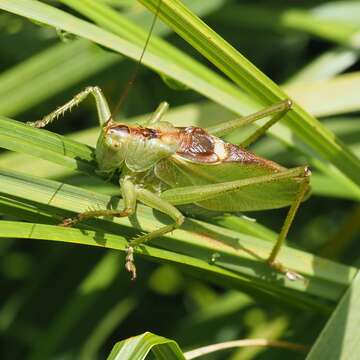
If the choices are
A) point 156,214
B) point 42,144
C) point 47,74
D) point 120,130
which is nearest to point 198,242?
point 156,214

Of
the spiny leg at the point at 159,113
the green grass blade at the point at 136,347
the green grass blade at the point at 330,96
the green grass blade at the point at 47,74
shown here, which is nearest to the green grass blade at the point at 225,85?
the spiny leg at the point at 159,113

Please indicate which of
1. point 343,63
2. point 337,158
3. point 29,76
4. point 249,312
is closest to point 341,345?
point 337,158

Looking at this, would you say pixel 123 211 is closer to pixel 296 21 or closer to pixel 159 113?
pixel 159 113

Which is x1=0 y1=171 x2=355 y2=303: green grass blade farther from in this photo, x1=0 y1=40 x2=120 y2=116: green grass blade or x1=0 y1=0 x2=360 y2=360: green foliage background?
x1=0 y1=40 x2=120 y2=116: green grass blade

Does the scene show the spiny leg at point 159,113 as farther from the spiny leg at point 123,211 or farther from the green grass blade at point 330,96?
A: the green grass blade at point 330,96

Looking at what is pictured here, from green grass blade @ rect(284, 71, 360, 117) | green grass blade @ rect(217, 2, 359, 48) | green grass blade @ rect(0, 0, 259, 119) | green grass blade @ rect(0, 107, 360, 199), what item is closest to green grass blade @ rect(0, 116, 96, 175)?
green grass blade @ rect(0, 107, 360, 199)

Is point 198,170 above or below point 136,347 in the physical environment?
above

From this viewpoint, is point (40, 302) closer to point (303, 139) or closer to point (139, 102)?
point (139, 102)
